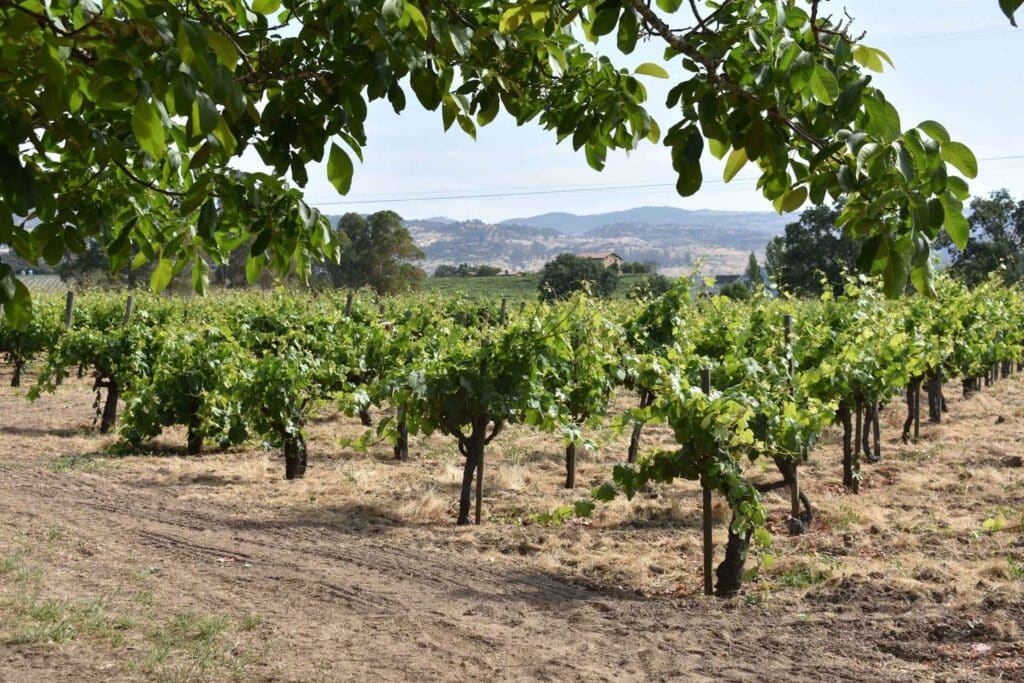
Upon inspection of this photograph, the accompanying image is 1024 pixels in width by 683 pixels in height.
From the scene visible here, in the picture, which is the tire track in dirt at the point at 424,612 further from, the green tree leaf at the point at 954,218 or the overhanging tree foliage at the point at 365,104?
the green tree leaf at the point at 954,218

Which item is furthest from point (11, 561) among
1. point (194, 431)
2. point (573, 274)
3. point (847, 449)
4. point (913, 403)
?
point (573, 274)

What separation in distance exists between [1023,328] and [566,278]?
99.0 feet

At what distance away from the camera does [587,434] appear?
1234cm

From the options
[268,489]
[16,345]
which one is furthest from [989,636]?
[16,345]

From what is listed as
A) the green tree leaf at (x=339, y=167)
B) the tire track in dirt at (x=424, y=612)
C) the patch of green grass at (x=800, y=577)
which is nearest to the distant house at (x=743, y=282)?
the patch of green grass at (x=800, y=577)

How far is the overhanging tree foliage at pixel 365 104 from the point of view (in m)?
1.60

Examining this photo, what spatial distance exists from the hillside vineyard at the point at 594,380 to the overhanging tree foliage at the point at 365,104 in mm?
3173

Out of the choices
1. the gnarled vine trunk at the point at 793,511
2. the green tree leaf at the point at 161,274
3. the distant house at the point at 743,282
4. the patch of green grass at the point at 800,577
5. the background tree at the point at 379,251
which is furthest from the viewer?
the background tree at the point at 379,251

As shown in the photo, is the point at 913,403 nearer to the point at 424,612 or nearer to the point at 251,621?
the point at 424,612

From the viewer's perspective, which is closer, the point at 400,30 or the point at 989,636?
the point at 400,30

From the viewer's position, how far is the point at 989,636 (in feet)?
15.9

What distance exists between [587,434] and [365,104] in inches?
413

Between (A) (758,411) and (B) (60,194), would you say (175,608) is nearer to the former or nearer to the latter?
(B) (60,194)

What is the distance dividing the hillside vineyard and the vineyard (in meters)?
Answer: 0.03
